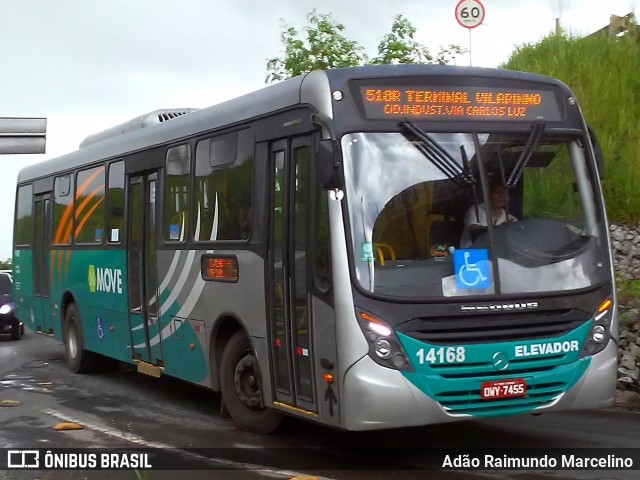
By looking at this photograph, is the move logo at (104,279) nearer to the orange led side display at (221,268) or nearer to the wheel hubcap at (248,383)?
the orange led side display at (221,268)

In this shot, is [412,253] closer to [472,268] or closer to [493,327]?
[472,268]

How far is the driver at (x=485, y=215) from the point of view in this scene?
8148 mm

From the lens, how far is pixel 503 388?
7.96 metres

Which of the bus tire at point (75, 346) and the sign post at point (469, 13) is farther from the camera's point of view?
the sign post at point (469, 13)

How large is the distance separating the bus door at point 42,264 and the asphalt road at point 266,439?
4146mm

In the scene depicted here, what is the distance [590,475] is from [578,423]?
2.52 metres

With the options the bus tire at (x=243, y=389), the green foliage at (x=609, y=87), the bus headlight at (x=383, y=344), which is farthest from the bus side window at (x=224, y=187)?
the green foliage at (x=609, y=87)

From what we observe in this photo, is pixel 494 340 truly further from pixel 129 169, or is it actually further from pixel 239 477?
pixel 129 169

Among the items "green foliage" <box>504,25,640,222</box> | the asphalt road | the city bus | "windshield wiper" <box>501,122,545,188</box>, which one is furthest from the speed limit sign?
"windshield wiper" <box>501,122,545,188</box>

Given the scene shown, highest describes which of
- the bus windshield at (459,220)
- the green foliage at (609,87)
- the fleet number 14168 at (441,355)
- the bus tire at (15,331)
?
the green foliage at (609,87)

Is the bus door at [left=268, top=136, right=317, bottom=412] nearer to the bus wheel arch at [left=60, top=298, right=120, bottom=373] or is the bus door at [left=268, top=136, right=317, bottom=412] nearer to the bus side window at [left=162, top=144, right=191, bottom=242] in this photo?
the bus side window at [left=162, top=144, right=191, bottom=242]

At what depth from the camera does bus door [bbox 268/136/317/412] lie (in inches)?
335

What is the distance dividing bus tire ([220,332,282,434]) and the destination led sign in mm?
2687

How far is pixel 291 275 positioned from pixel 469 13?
10.5 metres
